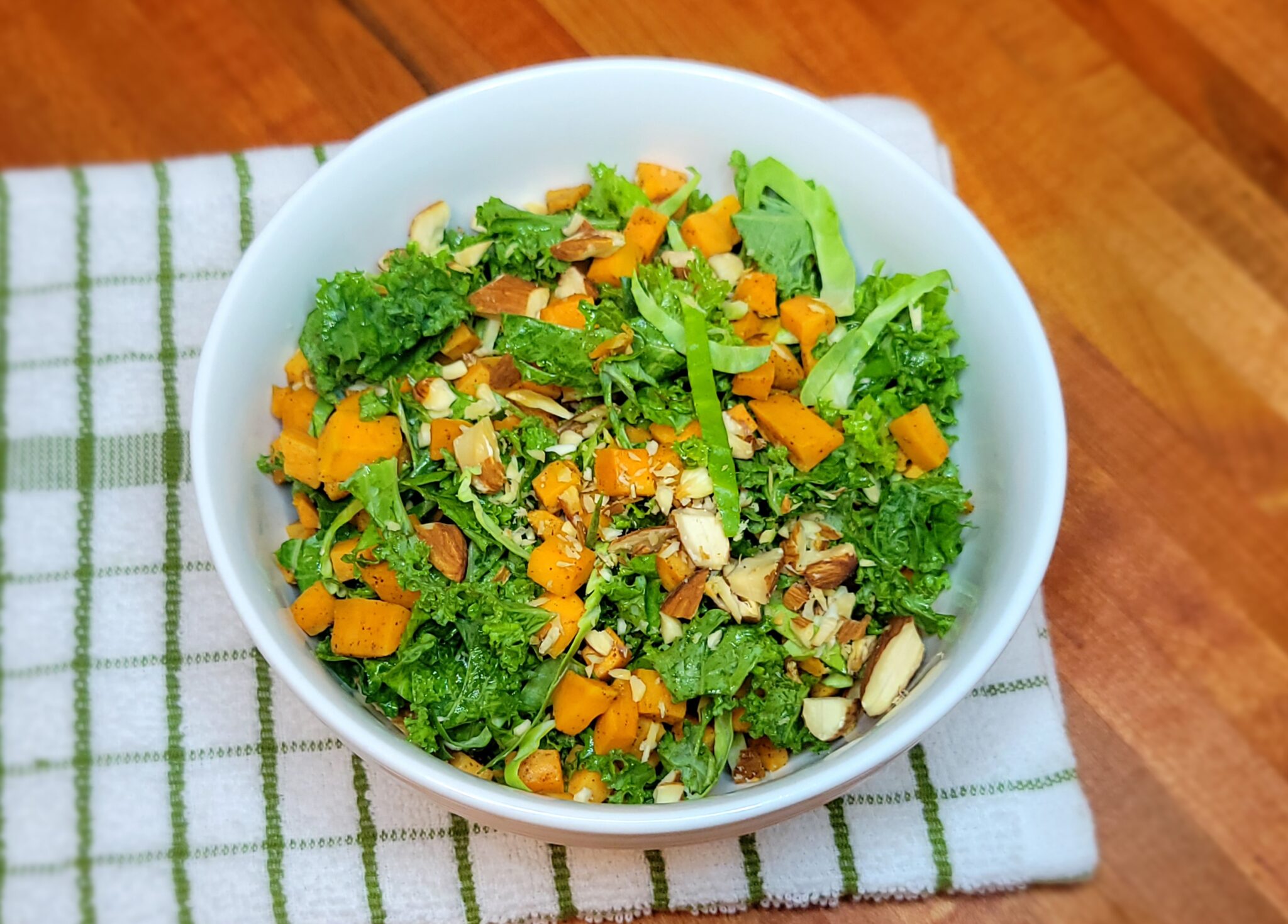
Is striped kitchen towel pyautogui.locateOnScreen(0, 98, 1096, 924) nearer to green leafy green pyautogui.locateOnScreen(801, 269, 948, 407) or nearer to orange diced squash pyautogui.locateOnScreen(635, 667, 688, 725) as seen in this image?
orange diced squash pyautogui.locateOnScreen(635, 667, 688, 725)

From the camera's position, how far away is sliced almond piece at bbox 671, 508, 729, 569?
127cm

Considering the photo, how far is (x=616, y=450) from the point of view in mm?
1290

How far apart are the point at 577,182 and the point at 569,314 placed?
333mm

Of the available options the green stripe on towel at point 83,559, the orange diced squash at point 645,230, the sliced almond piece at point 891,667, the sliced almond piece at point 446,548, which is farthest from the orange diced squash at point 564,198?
the green stripe on towel at point 83,559

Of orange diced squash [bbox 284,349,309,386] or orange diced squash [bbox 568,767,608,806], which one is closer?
orange diced squash [bbox 568,767,608,806]

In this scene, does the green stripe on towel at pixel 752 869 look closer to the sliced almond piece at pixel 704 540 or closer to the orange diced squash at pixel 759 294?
the sliced almond piece at pixel 704 540

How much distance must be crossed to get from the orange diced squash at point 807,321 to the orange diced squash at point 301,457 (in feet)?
1.92

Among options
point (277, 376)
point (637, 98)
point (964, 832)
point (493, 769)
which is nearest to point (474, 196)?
point (637, 98)

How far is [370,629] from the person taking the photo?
4.13ft

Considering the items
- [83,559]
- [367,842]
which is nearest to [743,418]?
[367,842]

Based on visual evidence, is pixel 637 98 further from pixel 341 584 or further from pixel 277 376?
pixel 341 584

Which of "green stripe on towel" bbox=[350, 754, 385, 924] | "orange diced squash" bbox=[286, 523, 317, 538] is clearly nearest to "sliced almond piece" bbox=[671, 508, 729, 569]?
"orange diced squash" bbox=[286, 523, 317, 538]

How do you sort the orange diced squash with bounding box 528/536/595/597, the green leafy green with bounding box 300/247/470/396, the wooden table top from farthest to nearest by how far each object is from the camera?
the wooden table top
the green leafy green with bounding box 300/247/470/396
the orange diced squash with bounding box 528/536/595/597

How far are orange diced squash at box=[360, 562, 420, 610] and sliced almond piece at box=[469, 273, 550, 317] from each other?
0.40 m
